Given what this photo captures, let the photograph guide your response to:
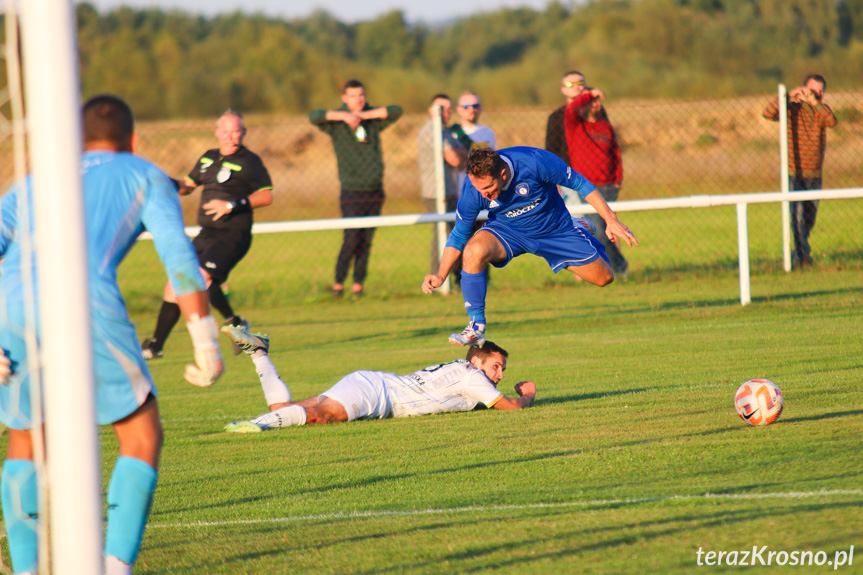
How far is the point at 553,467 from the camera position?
5.04m

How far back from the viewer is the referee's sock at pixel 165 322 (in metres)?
8.80

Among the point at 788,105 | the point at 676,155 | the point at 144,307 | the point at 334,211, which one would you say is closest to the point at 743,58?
the point at 676,155

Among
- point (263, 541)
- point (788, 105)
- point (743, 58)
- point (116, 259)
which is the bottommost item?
point (263, 541)

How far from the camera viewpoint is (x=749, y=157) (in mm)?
21094

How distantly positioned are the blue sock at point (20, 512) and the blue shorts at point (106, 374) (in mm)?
190

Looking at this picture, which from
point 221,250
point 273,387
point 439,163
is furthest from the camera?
point 439,163

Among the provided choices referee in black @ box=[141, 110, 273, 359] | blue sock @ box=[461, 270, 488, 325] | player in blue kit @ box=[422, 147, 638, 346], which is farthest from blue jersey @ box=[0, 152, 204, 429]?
referee in black @ box=[141, 110, 273, 359]

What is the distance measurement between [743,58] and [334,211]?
24.0 m

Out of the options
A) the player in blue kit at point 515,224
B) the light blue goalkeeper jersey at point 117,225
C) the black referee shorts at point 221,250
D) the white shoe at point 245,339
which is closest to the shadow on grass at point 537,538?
the light blue goalkeeper jersey at point 117,225

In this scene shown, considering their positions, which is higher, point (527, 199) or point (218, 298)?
point (527, 199)

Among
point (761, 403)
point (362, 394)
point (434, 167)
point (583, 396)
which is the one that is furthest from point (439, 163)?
point (761, 403)

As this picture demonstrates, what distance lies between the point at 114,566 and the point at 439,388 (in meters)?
3.35

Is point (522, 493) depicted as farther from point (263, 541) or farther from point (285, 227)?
point (285, 227)

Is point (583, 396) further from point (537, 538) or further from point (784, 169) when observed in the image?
point (784, 169)
